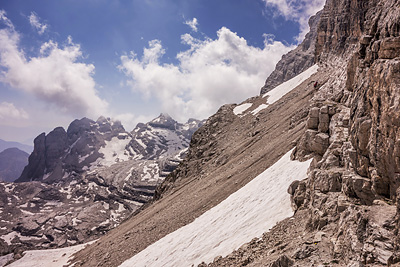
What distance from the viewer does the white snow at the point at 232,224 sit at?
17.3 meters

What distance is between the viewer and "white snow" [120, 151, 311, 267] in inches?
682

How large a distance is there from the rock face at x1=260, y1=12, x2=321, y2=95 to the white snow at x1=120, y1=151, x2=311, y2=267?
12144 centimetres

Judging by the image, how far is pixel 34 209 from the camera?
434ft

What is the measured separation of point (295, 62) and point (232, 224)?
137507 millimetres

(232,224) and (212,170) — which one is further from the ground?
(212,170)

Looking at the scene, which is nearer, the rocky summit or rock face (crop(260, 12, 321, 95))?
the rocky summit

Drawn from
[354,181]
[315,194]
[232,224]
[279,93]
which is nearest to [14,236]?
[232,224]

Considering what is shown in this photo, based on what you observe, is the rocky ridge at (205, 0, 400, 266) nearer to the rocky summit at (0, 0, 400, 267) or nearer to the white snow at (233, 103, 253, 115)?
the rocky summit at (0, 0, 400, 267)

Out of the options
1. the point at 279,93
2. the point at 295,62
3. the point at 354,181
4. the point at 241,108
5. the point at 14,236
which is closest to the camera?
the point at 354,181

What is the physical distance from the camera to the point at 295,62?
13438 centimetres

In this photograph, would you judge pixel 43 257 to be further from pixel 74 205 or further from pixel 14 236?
pixel 74 205

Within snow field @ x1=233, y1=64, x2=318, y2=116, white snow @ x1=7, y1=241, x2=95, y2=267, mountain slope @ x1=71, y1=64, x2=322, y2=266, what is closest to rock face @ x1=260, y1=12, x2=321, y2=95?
snow field @ x1=233, y1=64, x2=318, y2=116

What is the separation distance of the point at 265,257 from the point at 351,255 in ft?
16.4

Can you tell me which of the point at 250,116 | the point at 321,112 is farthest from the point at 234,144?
the point at 321,112
